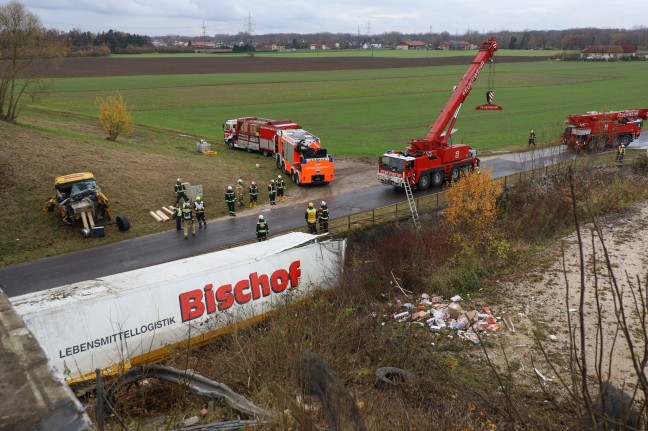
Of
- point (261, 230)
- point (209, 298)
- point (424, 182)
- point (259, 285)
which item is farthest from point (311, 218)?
point (424, 182)

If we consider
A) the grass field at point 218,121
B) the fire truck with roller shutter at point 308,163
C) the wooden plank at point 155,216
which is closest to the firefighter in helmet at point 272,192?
the grass field at point 218,121

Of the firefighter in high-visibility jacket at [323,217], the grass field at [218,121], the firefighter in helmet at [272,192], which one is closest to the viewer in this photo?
the firefighter in high-visibility jacket at [323,217]

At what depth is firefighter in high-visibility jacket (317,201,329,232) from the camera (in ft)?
73.8

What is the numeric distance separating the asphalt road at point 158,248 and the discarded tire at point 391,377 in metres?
12.3

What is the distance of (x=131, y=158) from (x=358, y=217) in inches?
651

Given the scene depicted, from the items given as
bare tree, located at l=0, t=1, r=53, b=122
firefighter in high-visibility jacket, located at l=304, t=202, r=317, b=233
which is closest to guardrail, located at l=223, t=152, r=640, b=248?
firefighter in high-visibility jacket, located at l=304, t=202, r=317, b=233

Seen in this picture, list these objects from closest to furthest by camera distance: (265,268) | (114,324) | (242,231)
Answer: (114,324) → (265,268) → (242,231)

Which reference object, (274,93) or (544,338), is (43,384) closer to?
(544,338)

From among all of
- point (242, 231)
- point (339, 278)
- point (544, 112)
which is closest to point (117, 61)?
point (544, 112)

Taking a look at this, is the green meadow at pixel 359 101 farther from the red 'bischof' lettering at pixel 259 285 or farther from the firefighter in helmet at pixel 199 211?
the red 'bischof' lettering at pixel 259 285

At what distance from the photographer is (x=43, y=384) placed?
3.10 m

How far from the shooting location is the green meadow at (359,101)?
50.2m

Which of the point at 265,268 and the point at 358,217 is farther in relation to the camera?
the point at 358,217

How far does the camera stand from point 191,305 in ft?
43.7
